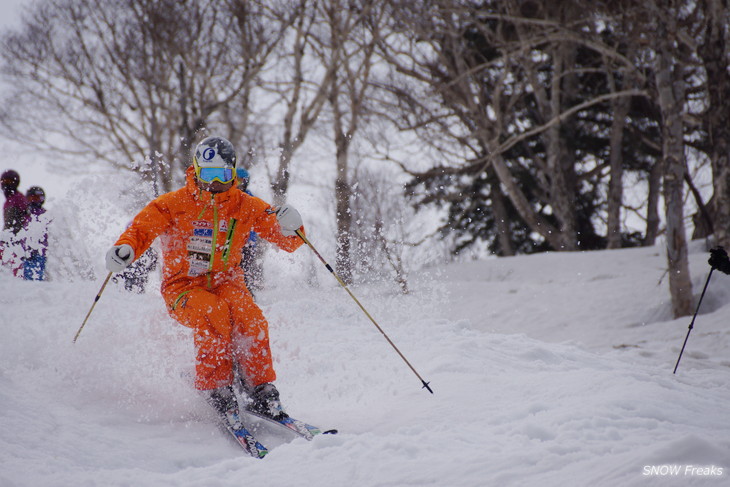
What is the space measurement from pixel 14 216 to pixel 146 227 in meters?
4.84

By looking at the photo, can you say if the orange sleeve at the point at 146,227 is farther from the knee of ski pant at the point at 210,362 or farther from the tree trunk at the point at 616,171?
the tree trunk at the point at 616,171

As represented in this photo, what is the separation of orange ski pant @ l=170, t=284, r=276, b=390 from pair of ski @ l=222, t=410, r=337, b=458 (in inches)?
10.0

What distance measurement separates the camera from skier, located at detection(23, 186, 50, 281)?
747 centimetres

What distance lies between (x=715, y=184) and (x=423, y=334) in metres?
5.20

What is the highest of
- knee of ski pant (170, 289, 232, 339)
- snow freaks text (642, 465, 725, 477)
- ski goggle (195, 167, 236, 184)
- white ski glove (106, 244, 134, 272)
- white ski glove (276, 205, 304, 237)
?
ski goggle (195, 167, 236, 184)

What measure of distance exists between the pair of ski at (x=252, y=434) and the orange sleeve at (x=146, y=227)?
1.24 meters

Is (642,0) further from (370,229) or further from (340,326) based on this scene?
(340,326)

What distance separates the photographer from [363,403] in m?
3.72

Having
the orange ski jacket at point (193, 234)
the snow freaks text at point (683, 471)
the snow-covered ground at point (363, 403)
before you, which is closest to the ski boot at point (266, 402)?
the snow-covered ground at point (363, 403)

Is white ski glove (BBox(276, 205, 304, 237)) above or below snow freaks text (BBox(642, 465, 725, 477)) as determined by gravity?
above

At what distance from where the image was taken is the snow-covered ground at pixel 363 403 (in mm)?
2314

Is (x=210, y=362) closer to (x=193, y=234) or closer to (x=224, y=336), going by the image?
(x=224, y=336)

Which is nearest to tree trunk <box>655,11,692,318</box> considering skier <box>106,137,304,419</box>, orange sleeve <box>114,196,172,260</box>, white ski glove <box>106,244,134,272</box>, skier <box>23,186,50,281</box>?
skier <box>106,137,304,419</box>

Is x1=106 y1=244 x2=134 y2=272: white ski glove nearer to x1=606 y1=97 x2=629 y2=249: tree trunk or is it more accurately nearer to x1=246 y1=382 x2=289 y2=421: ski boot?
x1=246 y1=382 x2=289 y2=421: ski boot
